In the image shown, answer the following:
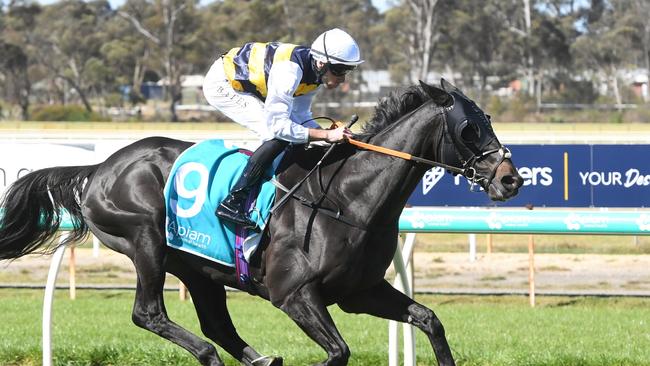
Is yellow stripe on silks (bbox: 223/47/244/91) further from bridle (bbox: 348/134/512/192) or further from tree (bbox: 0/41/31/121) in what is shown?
tree (bbox: 0/41/31/121)

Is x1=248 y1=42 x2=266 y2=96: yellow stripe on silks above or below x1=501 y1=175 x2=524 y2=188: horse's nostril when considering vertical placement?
above

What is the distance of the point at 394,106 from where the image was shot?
4754 millimetres

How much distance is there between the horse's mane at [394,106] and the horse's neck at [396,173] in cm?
8

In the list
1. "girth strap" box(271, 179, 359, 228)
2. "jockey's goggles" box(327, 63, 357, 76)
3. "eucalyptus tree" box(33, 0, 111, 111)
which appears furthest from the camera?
"eucalyptus tree" box(33, 0, 111, 111)

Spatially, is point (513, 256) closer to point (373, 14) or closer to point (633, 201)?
point (633, 201)

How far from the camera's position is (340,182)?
15.4 ft

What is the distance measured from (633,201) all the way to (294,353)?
4.61 meters

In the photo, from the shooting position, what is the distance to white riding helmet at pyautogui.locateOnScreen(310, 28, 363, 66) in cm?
464

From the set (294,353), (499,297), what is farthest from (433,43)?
(294,353)

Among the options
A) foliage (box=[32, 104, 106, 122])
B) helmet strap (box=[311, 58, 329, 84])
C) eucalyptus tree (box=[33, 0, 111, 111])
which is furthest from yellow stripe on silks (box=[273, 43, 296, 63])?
eucalyptus tree (box=[33, 0, 111, 111])

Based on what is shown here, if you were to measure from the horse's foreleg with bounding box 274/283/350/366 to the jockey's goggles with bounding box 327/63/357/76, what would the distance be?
35.9 inches

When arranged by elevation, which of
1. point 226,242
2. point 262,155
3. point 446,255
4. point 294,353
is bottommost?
point 446,255

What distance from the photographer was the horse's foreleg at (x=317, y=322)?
4.40 m

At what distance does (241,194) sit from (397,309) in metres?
0.81
